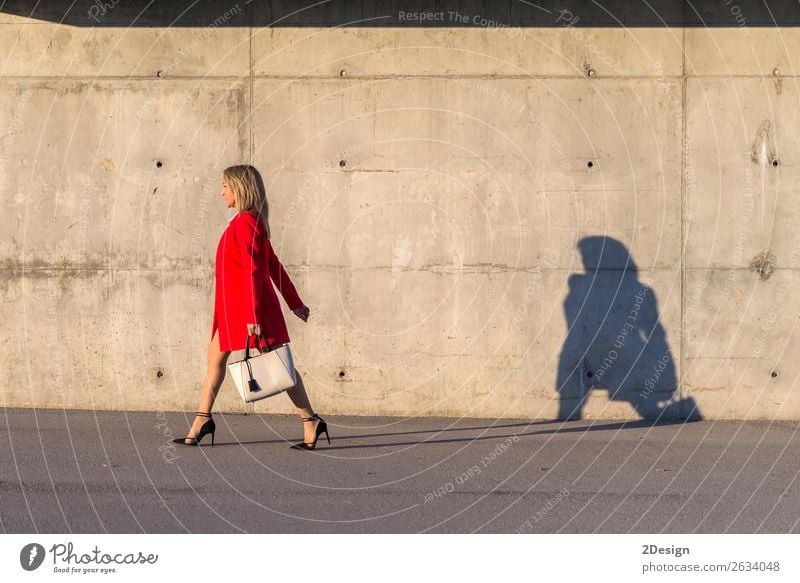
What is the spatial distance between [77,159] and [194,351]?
1850 mm

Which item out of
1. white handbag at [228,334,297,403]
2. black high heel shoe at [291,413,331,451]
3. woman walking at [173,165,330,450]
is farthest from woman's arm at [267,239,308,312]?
black high heel shoe at [291,413,331,451]

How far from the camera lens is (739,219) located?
32.6ft

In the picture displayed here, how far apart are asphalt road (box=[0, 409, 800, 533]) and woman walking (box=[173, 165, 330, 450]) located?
1.04ft

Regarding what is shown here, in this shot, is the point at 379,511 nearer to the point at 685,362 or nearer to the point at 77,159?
the point at 685,362

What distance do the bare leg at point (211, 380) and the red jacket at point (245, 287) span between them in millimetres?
114

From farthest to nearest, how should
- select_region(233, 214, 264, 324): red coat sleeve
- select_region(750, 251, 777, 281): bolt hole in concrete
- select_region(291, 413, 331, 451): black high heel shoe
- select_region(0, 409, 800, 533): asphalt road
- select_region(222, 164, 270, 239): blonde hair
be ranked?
select_region(750, 251, 777, 281): bolt hole in concrete, select_region(291, 413, 331, 451): black high heel shoe, select_region(222, 164, 270, 239): blonde hair, select_region(233, 214, 264, 324): red coat sleeve, select_region(0, 409, 800, 533): asphalt road

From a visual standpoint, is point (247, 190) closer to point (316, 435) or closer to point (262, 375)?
point (262, 375)

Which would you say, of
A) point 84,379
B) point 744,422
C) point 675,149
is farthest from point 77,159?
point 744,422

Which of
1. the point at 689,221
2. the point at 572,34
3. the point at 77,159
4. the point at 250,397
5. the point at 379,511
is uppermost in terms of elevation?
the point at 572,34

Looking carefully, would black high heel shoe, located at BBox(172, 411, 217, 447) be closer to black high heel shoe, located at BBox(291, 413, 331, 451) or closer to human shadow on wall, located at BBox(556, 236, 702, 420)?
black high heel shoe, located at BBox(291, 413, 331, 451)

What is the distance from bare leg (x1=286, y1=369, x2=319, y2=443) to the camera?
27.2 feet

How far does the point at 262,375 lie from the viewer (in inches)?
313
